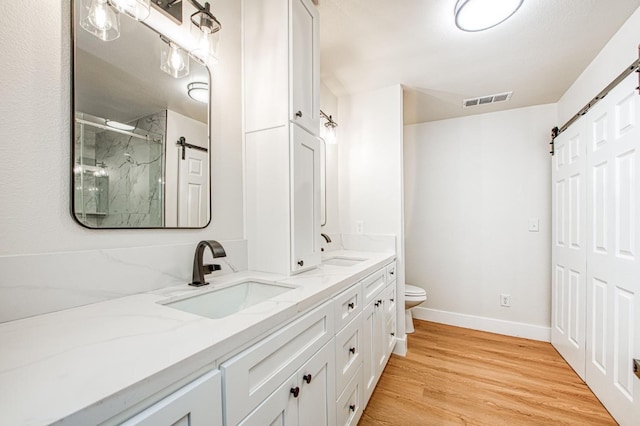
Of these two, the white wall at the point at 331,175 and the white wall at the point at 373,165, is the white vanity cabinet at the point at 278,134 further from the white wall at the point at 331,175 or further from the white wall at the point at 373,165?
the white wall at the point at 373,165

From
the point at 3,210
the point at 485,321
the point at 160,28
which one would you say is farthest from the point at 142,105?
the point at 485,321

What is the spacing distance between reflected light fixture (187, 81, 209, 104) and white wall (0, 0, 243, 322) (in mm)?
414

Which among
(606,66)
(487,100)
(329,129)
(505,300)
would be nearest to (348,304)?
(329,129)

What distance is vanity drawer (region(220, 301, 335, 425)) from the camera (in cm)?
61

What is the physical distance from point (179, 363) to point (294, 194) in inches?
36.3

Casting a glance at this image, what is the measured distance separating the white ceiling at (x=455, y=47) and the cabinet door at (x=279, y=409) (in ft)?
5.96

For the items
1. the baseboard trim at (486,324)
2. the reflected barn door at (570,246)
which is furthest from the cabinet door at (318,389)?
the baseboard trim at (486,324)

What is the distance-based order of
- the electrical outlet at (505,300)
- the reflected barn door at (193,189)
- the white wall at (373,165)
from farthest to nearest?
1. the electrical outlet at (505,300)
2. the white wall at (373,165)
3. the reflected barn door at (193,189)

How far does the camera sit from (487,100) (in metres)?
2.57

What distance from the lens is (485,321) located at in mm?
2818

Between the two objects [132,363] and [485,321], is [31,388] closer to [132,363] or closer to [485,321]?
[132,363]

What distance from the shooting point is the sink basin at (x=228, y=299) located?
98 centimetres

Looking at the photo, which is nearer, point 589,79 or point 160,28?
point 160,28

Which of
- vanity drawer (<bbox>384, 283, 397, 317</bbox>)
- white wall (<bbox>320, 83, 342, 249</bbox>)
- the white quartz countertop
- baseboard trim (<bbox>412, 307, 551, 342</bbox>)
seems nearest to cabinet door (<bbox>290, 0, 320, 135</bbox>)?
white wall (<bbox>320, 83, 342, 249</bbox>)
